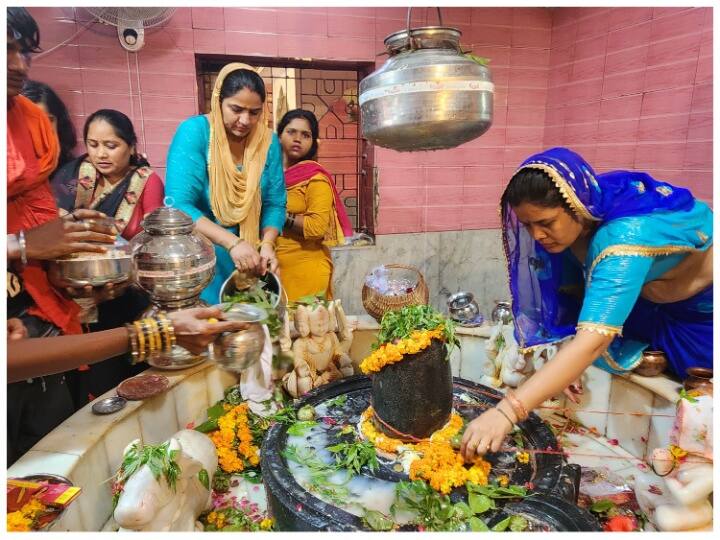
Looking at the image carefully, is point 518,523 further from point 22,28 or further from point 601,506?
point 22,28

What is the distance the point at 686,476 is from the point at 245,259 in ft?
6.97

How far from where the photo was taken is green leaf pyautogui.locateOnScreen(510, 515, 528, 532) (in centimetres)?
155

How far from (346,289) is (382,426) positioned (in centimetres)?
289

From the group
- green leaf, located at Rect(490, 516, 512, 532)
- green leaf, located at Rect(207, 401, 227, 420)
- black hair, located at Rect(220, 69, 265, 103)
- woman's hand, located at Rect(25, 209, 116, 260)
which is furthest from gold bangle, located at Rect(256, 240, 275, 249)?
green leaf, located at Rect(490, 516, 512, 532)

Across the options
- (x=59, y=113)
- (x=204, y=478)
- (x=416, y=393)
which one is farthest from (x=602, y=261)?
(x=59, y=113)

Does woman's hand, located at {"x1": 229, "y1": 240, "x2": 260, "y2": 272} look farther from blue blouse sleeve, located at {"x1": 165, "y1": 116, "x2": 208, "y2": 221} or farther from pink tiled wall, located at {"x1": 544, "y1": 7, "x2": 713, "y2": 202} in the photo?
pink tiled wall, located at {"x1": 544, "y1": 7, "x2": 713, "y2": 202}

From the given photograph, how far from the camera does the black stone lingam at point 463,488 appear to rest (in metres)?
1.59

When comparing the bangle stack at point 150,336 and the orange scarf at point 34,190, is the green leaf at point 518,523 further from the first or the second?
the orange scarf at point 34,190

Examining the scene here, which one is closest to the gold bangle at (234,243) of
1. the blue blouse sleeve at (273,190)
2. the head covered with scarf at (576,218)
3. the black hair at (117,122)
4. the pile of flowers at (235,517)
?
the blue blouse sleeve at (273,190)

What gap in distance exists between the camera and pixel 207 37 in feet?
13.5

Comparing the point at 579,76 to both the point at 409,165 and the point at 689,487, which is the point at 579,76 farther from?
the point at 689,487

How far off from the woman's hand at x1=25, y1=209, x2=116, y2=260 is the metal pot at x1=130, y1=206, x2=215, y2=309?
188 mm

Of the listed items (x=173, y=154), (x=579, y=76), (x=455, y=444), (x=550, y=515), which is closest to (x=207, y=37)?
(x=173, y=154)

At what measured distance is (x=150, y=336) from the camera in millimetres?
1498
